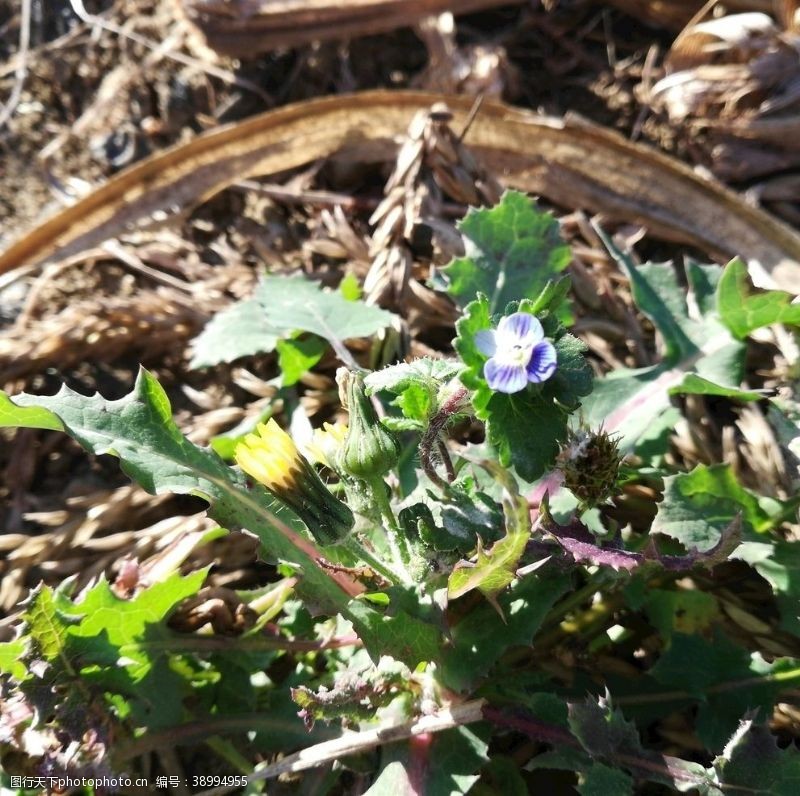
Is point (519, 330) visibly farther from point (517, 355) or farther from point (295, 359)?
point (295, 359)

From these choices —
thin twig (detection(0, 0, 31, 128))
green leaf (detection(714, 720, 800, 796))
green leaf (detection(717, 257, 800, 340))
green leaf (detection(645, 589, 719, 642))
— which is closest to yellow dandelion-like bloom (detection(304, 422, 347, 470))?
green leaf (detection(645, 589, 719, 642))

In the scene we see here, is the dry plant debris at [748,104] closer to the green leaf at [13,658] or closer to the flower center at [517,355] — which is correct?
the flower center at [517,355]

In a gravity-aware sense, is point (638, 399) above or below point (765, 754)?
above

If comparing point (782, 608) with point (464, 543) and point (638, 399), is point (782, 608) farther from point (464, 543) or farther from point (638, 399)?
point (464, 543)

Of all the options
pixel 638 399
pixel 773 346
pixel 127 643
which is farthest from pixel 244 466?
pixel 773 346

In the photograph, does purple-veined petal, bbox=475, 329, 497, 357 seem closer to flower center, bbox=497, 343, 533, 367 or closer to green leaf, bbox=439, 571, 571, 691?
flower center, bbox=497, 343, 533, 367

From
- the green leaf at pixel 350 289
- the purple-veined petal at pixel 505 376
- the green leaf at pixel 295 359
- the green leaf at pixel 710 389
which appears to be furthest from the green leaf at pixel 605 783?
the green leaf at pixel 350 289

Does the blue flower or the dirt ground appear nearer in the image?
the blue flower
